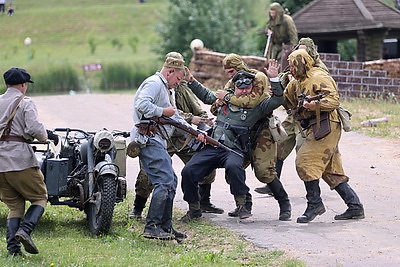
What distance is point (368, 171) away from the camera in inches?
536

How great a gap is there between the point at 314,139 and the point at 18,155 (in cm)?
326

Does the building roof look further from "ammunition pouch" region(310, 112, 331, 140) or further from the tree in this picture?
"ammunition pouch" region(310, 112, 331, 140)

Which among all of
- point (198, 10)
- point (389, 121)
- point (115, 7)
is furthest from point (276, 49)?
point (115, 7)

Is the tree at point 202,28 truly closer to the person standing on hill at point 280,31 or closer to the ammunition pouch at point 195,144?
the person standing on hill at point 280,31

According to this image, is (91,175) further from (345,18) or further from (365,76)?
(345,18)

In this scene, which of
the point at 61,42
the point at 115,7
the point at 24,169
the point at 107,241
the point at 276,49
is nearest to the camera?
the point at 24,169

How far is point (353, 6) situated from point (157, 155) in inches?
727

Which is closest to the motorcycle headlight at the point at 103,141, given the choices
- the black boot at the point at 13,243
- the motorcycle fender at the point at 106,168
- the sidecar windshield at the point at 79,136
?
the motorcycle fender at the point at 106,168

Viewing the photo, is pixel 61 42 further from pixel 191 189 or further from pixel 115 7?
pixel 191 189

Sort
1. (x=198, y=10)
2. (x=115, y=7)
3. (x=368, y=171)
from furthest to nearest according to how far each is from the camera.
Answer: (x=115, y=7), (x=198, y=10), (x=368, y=171)

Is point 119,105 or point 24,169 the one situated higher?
point 24,169

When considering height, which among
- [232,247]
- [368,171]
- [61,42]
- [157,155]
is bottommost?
[61,42]

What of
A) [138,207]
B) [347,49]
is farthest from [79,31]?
[138,207]

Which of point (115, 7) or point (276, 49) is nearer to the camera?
point (276, 49)
